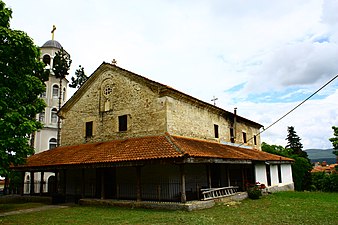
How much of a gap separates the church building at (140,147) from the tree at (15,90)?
3.63m

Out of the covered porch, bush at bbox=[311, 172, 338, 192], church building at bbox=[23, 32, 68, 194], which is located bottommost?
bush at bbox=[311, 172, 338, 192]

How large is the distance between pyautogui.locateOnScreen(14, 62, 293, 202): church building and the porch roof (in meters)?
0.05

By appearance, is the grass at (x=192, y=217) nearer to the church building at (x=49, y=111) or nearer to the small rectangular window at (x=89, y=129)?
the small rectangular window at (x=89, y=129)

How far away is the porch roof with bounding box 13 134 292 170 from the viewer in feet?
43.2

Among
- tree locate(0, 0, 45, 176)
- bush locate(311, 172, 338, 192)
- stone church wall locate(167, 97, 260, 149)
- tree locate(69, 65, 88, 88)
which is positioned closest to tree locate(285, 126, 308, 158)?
bush locate(311, 172, 338, 192)

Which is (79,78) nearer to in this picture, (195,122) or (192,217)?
(195,122)

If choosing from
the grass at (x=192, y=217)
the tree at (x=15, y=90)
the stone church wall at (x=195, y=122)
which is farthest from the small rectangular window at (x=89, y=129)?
the grass at (x=192, y=217)

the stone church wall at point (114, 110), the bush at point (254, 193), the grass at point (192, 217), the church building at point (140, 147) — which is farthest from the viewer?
the bush at point (254, 193)

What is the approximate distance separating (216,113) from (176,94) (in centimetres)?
549

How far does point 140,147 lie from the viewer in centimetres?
1485

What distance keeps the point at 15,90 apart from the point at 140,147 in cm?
644

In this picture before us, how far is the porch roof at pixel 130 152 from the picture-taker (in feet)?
43.2

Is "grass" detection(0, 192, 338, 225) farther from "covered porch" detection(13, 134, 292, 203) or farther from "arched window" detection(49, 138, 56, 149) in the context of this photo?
"arched window" detection(49, 138, 56, 149)

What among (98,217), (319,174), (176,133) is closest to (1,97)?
(98,217)
